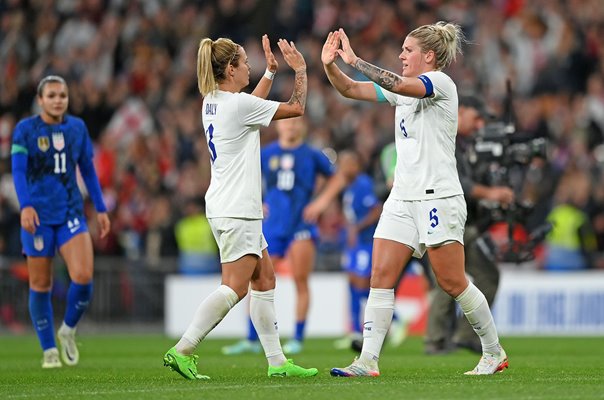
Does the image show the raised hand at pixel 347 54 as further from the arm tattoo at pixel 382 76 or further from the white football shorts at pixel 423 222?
the white football shorts at pixel 423 222

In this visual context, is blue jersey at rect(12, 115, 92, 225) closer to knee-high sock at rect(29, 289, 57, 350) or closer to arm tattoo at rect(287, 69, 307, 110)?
knee-high sock at rect(29, 289, 57, 350)

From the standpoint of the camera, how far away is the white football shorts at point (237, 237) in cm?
888

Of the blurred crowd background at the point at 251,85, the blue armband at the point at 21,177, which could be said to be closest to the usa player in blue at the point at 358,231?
the blurred crowd background at the point at 251,85

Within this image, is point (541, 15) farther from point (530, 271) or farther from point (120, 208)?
point (120, 208)

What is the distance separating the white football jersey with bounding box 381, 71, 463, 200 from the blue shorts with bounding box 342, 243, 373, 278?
698 centimetres

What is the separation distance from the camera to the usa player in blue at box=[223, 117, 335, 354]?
47.3 ft

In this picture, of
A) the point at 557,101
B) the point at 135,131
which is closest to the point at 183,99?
the point at 135,131

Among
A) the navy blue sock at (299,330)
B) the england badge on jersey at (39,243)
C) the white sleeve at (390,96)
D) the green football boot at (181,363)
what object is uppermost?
the white sleeve at (390,96)

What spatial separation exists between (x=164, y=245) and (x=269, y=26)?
566 centimetres

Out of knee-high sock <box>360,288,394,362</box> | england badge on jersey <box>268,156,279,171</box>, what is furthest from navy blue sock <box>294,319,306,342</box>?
knee-high sock <box>360,288,394,362</box>

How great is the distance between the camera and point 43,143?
448 inches

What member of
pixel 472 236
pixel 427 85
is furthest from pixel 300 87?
pixel 472 236

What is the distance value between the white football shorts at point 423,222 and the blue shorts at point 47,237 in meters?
3.50

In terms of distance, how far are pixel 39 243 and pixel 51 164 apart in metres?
0.71
